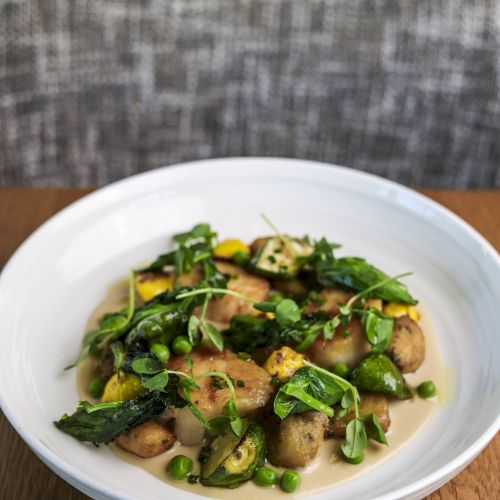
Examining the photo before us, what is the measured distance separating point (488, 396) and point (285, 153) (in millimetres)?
2302

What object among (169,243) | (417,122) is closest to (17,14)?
(169,243)

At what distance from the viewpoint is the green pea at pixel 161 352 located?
5.36ft

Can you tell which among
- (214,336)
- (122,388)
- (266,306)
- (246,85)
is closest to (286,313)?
(266,306)

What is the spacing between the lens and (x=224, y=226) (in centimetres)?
233

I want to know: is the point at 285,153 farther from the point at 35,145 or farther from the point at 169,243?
the point at 169,243

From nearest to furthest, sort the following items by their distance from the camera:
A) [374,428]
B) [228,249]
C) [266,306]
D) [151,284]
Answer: [374,428]
[266,306]
[151,284]
[228,249]

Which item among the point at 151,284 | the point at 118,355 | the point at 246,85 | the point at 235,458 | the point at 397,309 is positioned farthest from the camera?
the point at 246,85

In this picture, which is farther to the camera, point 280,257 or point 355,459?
point 280,257

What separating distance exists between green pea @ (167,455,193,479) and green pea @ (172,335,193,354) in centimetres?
25

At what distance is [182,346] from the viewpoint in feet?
5.49

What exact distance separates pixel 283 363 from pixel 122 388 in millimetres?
355

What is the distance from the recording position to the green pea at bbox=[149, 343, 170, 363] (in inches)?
64.4

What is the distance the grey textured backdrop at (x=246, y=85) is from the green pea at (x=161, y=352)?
2.13 m

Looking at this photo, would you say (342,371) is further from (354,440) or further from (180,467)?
(180,467)
